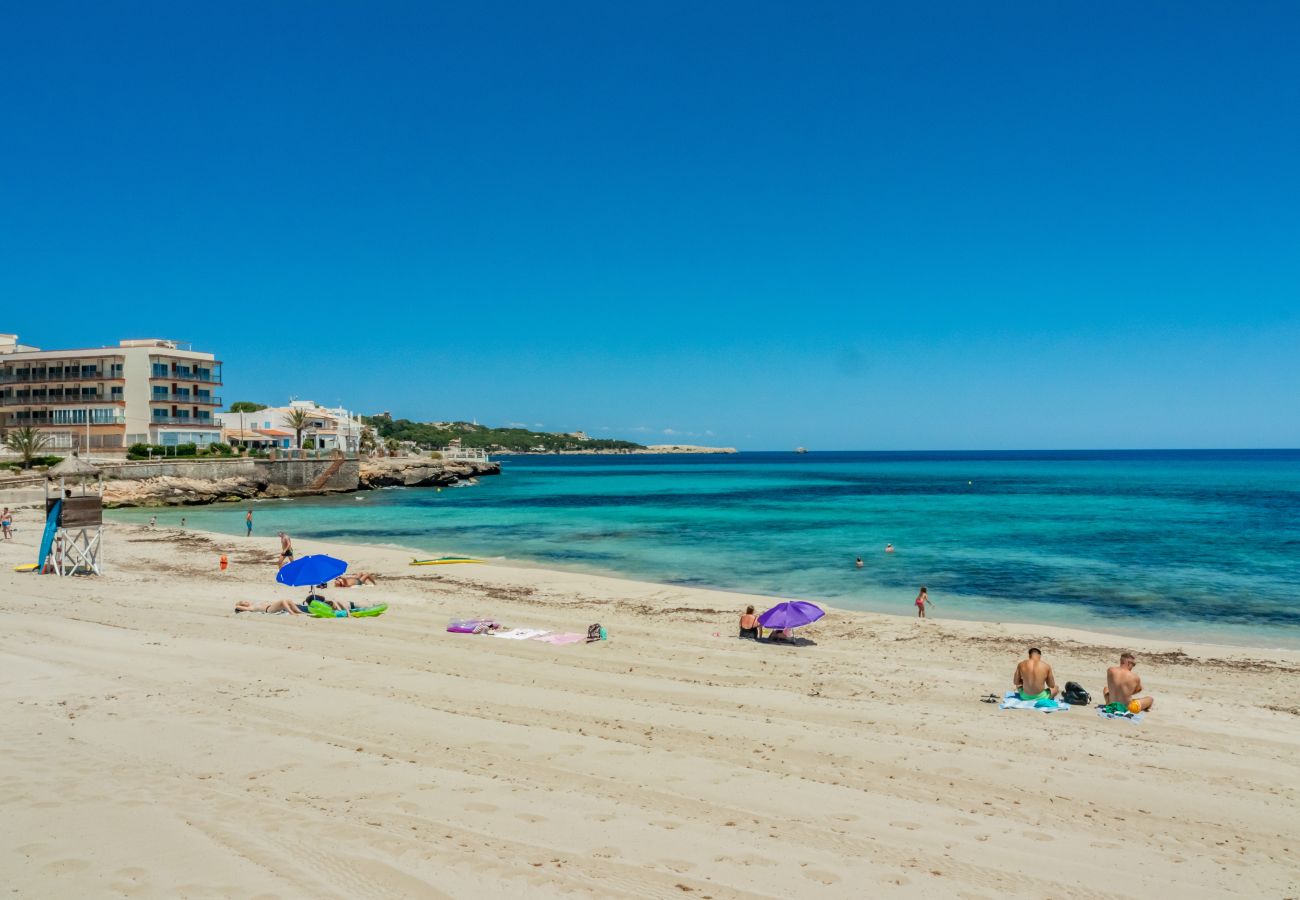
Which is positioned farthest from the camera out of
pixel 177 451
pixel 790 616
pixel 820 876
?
pixel 177 451

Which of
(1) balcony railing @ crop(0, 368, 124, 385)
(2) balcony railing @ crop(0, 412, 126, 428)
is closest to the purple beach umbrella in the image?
(2) balcony railing @ crop(0, 412, 126, 428)

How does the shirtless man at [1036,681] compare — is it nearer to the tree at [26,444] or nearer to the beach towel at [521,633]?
the beach towel at [521,633]

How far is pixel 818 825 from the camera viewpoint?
7.30 m

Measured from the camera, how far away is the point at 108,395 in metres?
65.2

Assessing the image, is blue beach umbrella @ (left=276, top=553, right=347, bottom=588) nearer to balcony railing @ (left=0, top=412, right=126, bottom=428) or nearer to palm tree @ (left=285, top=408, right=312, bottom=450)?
balcony railing @ (left=0, top=412, right=126, bottom=428)

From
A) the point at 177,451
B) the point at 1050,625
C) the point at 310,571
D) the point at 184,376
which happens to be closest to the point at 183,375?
the point at 184,376

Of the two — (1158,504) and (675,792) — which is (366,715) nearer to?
(675,792)

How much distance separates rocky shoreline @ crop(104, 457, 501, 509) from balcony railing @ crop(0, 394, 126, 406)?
13069 mm

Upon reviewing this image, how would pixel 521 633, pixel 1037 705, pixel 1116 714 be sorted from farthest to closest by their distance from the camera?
1. pixel 521 633
2. pixel 1037 705
3. pixel 1116 714

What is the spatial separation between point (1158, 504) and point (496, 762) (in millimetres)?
62915

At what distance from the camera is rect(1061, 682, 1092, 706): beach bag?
11.7 m

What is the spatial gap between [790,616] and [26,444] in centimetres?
5680

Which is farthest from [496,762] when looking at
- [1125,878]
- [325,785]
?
[1125,878]

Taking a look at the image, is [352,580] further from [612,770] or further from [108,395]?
[108,395]
